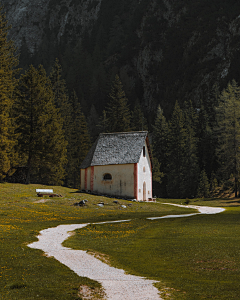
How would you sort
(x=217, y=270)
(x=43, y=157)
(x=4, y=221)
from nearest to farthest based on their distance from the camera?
(x=217, y=270)
(x=4, y=221)
(x=43, y=157)

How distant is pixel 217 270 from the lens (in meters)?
13.5

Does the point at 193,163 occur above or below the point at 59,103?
below

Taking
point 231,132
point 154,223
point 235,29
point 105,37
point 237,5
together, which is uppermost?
point 105,37

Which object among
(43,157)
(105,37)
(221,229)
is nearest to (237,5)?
(105,37)

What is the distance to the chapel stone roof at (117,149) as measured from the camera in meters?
58.6

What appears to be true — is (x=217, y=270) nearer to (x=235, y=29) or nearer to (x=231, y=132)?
(x=231, y=132)

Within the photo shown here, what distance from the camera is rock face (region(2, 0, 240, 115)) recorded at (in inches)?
4486

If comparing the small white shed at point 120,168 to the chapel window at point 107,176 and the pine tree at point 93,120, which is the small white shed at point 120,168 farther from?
the pine tree at point 93,120

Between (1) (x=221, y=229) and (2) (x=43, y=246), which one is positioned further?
(1) (x=221, y=229)

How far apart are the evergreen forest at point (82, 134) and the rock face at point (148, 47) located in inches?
497

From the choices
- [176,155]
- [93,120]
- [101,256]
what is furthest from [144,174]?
[93,120]

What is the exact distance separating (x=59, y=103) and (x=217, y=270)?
279ft

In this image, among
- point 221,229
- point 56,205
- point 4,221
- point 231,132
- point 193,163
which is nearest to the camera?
point 221,229

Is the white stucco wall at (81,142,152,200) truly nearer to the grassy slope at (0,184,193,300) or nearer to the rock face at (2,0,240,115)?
the grassy slope at (0,184,193,300)
